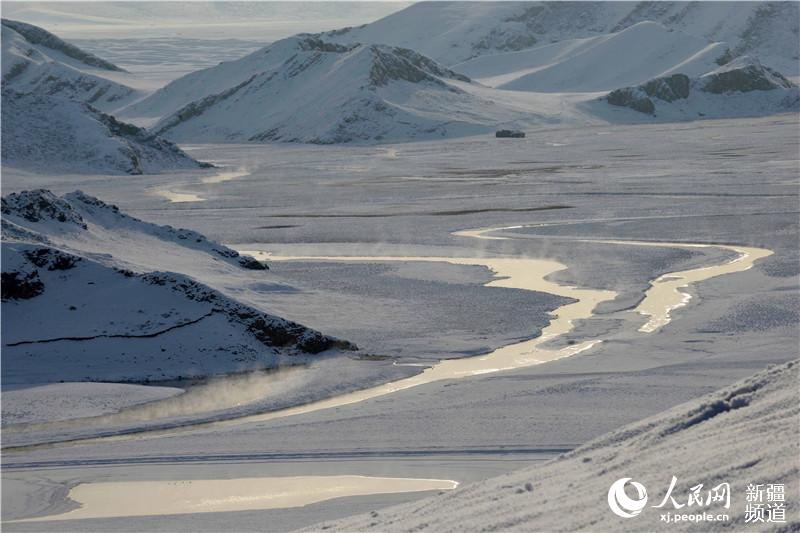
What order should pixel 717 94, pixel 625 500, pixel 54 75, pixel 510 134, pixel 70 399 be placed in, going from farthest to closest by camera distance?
1. pixel 54 75
2. pixel 717 94
3. pixel 510 134
4. pixel 70 399
5. pixel 625 500

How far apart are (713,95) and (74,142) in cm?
4450

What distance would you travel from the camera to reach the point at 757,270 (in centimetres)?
1667

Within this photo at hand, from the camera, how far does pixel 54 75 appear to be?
88812 millimetres

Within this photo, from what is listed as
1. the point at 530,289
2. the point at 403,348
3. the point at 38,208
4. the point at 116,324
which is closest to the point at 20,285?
the point at 116,324

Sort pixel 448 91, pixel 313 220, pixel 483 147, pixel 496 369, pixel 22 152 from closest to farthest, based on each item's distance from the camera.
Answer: pixel 496 369 < pixel 313 220 < pixel 22 152 < pixel 483 147 < pixel 448 91

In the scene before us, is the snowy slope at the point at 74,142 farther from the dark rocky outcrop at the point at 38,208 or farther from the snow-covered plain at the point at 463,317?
the dark rocky outcrop at the point at 38,208

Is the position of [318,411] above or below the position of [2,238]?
below

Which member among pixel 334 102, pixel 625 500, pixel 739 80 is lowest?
pixel 334 102

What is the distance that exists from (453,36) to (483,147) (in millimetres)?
87642

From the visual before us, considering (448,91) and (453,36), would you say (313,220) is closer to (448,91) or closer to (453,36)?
(448,91)

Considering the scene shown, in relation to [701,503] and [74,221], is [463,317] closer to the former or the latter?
[74,221]

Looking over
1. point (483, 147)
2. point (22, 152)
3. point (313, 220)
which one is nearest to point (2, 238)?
point (313, 220)

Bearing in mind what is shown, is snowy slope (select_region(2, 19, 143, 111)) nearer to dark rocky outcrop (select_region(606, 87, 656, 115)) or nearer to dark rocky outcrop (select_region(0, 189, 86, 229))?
dark rocky outcrop (select_region(606, 87, 656, 115))

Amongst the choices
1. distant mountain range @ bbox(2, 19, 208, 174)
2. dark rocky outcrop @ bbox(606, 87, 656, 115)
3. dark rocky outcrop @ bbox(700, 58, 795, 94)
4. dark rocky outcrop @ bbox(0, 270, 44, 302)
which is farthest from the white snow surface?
dark rocky outcrop @ bbox(700, 58, 795, 94)
